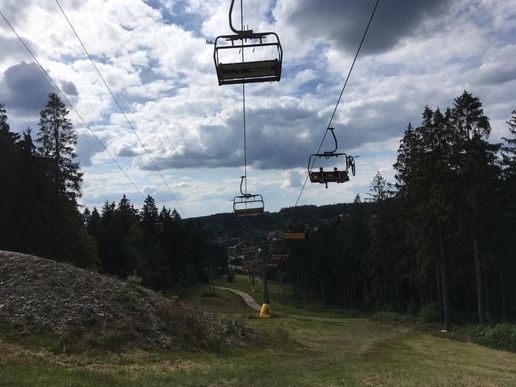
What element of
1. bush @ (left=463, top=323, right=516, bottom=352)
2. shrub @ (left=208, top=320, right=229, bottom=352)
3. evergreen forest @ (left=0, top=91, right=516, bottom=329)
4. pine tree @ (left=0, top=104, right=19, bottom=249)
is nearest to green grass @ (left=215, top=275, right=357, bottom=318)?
evergreen forest @ (left=0, top=91, right=516, bottom=329)

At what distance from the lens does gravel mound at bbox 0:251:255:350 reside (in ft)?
69.9

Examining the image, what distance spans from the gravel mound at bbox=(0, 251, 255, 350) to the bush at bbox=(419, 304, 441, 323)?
1402 inches

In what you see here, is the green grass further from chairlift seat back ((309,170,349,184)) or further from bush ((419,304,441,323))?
chairlift seat back ((309,170,349,184))

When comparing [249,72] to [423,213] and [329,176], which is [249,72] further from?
[423,213]

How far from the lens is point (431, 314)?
193 feet

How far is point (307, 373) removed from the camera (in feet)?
60.0

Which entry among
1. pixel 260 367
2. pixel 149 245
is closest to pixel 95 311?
pixel 260 367

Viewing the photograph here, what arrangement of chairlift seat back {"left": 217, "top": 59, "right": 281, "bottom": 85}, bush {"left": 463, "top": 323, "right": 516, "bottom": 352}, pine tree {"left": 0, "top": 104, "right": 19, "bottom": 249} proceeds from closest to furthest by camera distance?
chairlift seat back {"left": 217, "top": 59, "right": 281, "bottom": 85} → bush {"left": 463, "top": 323, "right": 516, "bottom": 352} → pine tree {"left": 0, "top": 104, "right": 19, "bottom": 249}

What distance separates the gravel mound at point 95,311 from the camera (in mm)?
21297

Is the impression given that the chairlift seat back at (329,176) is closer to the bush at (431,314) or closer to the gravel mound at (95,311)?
the gravel mound at (95,311)

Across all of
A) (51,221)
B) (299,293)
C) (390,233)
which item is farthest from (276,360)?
(299,293)

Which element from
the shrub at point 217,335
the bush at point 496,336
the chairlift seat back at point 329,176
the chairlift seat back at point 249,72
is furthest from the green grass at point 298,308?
the chairlift seat back at point 249,72

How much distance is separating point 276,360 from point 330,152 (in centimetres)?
923

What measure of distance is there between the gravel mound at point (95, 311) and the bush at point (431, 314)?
35612 millimetres
